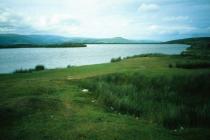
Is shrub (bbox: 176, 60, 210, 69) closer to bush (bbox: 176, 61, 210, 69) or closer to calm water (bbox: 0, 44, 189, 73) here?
bush (bbox: 176, 61, 210, 69)

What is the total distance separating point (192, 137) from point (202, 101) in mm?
8309

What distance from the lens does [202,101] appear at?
15.1 meters

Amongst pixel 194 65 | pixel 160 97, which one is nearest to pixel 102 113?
pixel 160 97

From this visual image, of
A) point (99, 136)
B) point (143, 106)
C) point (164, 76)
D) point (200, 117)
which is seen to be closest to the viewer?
point (99, 136)

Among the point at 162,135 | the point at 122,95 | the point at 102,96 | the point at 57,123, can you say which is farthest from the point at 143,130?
the point at 122,95

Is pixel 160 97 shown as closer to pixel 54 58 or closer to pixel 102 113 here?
pixel 102 113

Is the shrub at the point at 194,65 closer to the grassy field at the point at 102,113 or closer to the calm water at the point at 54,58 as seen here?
the grassy field at the point at 102,113

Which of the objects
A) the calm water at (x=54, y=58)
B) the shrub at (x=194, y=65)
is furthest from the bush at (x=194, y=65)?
the calm water at (x=54, y=58)

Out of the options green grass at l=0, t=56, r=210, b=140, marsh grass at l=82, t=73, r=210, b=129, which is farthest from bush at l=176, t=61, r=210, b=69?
green grass at l=0, t=56, r=210, b=140

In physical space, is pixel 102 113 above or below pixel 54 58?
above

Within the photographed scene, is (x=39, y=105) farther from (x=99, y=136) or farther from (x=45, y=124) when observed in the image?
(x=99, y=136)

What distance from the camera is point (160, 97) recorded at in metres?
15.6

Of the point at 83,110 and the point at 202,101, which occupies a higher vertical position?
the point at 83,110

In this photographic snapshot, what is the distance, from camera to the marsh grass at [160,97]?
10032mm
